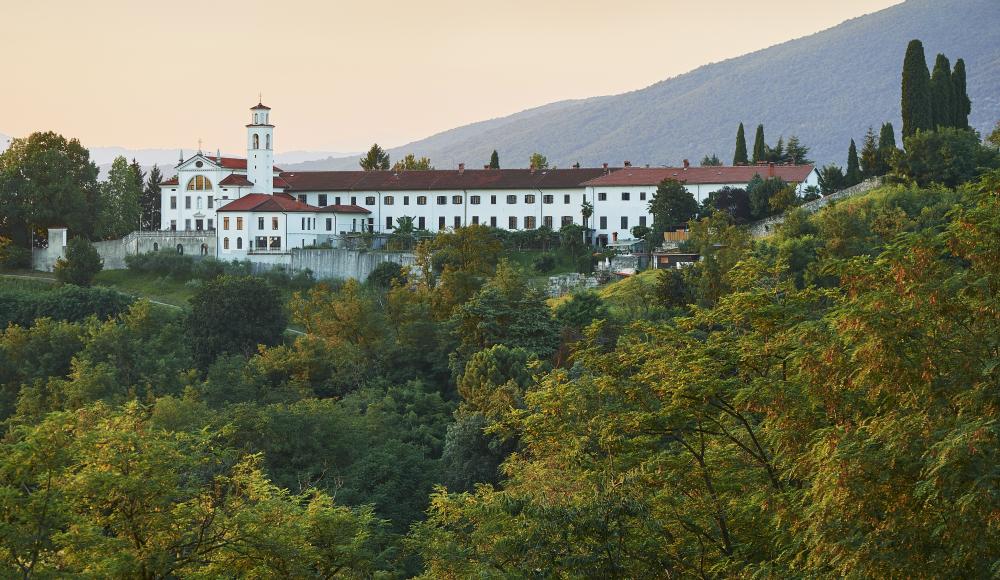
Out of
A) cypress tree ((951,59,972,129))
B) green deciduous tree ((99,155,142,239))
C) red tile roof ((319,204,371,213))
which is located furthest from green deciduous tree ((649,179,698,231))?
green deciduous tree ((99,155,142,239))

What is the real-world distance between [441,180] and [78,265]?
78.9 ft

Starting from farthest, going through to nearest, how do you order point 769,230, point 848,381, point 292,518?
1. point 769,230
2. point 292,518
3. point 848,381

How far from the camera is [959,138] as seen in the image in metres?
61.1

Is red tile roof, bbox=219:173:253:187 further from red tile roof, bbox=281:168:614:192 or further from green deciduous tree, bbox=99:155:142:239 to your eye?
green deciduous tree, bbox=99:155:142:239

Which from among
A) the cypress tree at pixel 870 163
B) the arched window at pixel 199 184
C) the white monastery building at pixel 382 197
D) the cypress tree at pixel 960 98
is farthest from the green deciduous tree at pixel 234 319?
the cypress tree at pixel 960 98

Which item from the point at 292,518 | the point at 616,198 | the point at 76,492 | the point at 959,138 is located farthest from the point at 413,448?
the point at 616,198

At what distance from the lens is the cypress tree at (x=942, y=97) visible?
68.4 metres

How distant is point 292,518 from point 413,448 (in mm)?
19837

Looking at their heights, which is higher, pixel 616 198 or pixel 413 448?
pixel 616 198

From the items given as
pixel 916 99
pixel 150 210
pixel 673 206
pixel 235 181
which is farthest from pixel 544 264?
pixel 150 210

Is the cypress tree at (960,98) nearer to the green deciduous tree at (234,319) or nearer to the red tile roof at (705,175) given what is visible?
the red tile roof at (705,175)

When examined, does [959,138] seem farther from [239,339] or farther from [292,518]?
[292,518]

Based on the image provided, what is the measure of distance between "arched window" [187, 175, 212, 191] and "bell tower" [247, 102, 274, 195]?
3.57 metres

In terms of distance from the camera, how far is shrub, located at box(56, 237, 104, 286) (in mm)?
74625
